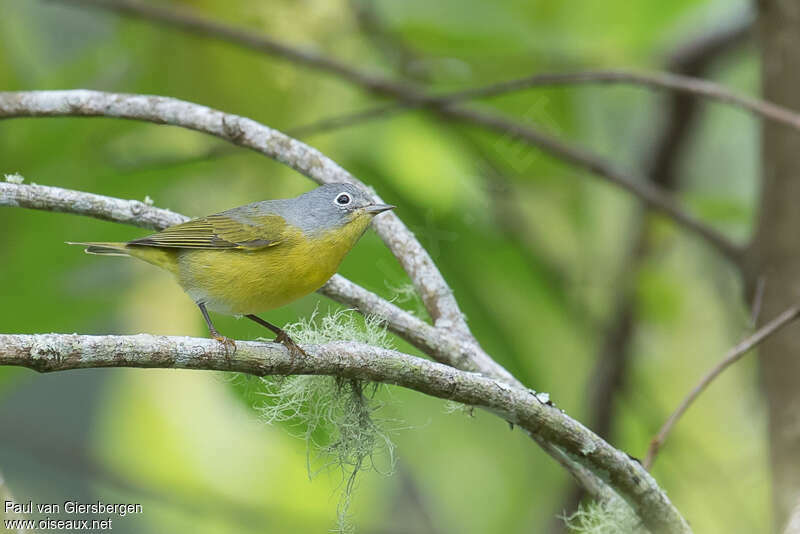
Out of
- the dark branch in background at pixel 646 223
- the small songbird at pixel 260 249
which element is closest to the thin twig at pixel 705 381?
the small songbird at pixel 260 249

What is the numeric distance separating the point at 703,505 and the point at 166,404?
12.2 ft

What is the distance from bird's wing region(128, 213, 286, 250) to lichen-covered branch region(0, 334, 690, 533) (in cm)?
109

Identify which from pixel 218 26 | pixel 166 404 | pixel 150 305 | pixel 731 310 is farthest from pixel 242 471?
pixel 731 310

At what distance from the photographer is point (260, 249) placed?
12.9 feet

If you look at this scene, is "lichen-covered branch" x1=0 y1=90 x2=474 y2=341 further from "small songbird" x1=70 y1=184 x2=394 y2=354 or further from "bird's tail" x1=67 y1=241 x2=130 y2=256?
"bird's tail" x1=67 y1=241 x2=130 y2=256

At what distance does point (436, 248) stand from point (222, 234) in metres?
1.38

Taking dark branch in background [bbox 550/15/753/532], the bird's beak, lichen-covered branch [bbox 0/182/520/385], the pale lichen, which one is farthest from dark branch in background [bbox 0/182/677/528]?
dark branch in background [bbox 550/15/753/532]

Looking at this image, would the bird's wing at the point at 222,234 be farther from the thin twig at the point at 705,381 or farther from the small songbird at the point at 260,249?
the thin twig at the point at 705,381

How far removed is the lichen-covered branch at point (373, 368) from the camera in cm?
231

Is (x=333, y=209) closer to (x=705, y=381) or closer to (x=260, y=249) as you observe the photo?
(x=260, y=249)

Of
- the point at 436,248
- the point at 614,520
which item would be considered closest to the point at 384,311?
the point at 614,520

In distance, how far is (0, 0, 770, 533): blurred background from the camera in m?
5.51

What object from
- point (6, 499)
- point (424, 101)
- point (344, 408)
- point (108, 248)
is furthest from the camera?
point (424, 101)

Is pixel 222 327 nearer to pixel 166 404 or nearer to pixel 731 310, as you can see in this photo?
pixel 166 404
